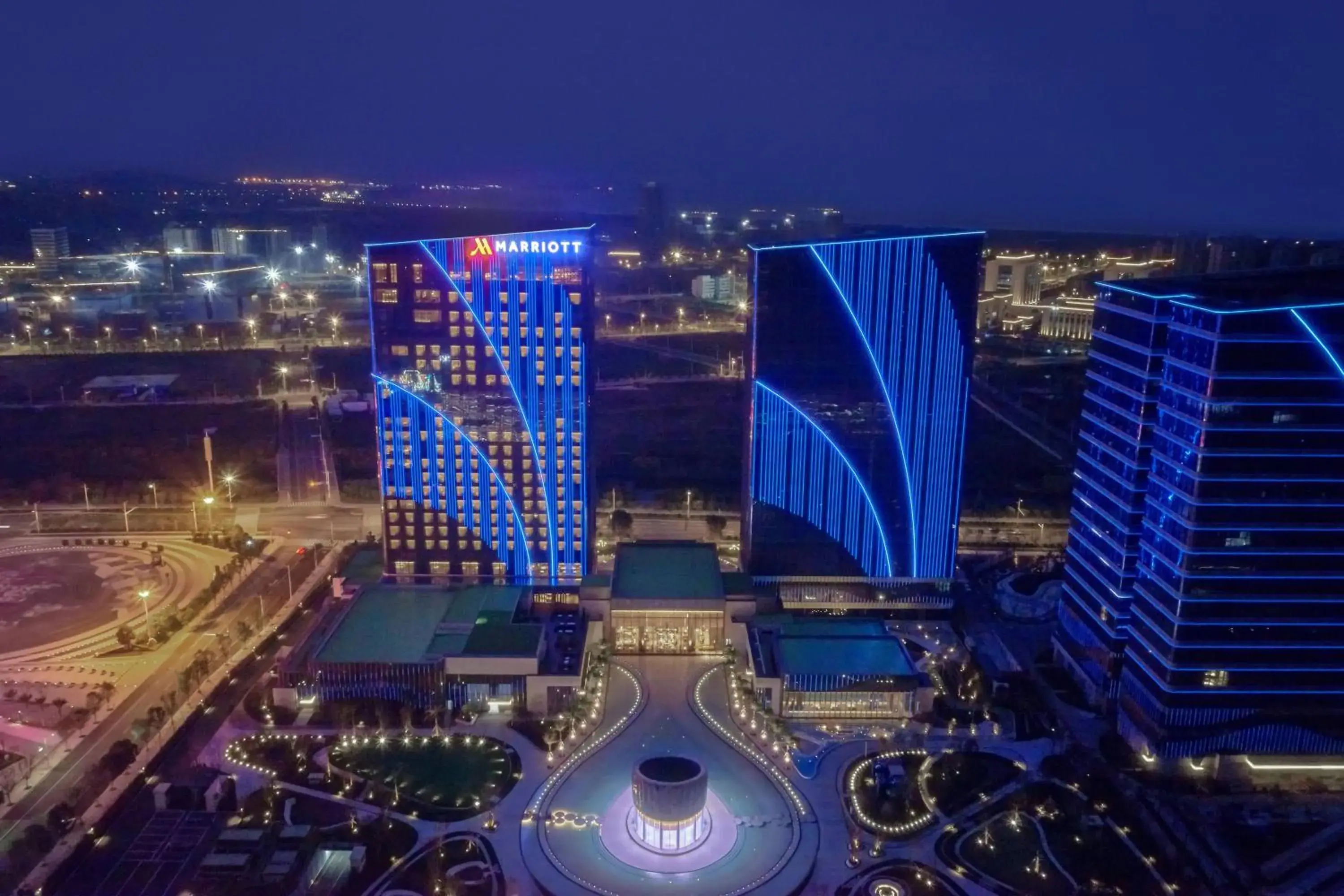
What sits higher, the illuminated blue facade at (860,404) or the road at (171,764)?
the illuminated blue facade at (860,404)

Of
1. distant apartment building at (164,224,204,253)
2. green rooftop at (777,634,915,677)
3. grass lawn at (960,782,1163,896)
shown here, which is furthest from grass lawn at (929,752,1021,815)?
distant apartment building at (164,224,204,253)

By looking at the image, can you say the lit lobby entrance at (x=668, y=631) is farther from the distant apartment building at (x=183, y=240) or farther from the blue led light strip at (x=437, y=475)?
the distant apartment building at (x=183, y=240)

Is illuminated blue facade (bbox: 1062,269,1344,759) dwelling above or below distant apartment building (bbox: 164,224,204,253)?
below

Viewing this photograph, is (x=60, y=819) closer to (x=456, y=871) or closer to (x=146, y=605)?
(x=456, y=871)

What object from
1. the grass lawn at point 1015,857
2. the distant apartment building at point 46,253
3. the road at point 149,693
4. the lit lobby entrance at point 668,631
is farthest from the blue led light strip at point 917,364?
the distant apartment building at point 46,253

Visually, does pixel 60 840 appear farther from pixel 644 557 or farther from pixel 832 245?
pixel 832 245

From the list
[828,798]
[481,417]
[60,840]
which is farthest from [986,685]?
[60,840]

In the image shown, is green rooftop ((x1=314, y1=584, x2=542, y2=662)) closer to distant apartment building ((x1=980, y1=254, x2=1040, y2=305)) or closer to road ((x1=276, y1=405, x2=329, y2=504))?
road ((x1=276, y1=405, x2=329, y2=504))
